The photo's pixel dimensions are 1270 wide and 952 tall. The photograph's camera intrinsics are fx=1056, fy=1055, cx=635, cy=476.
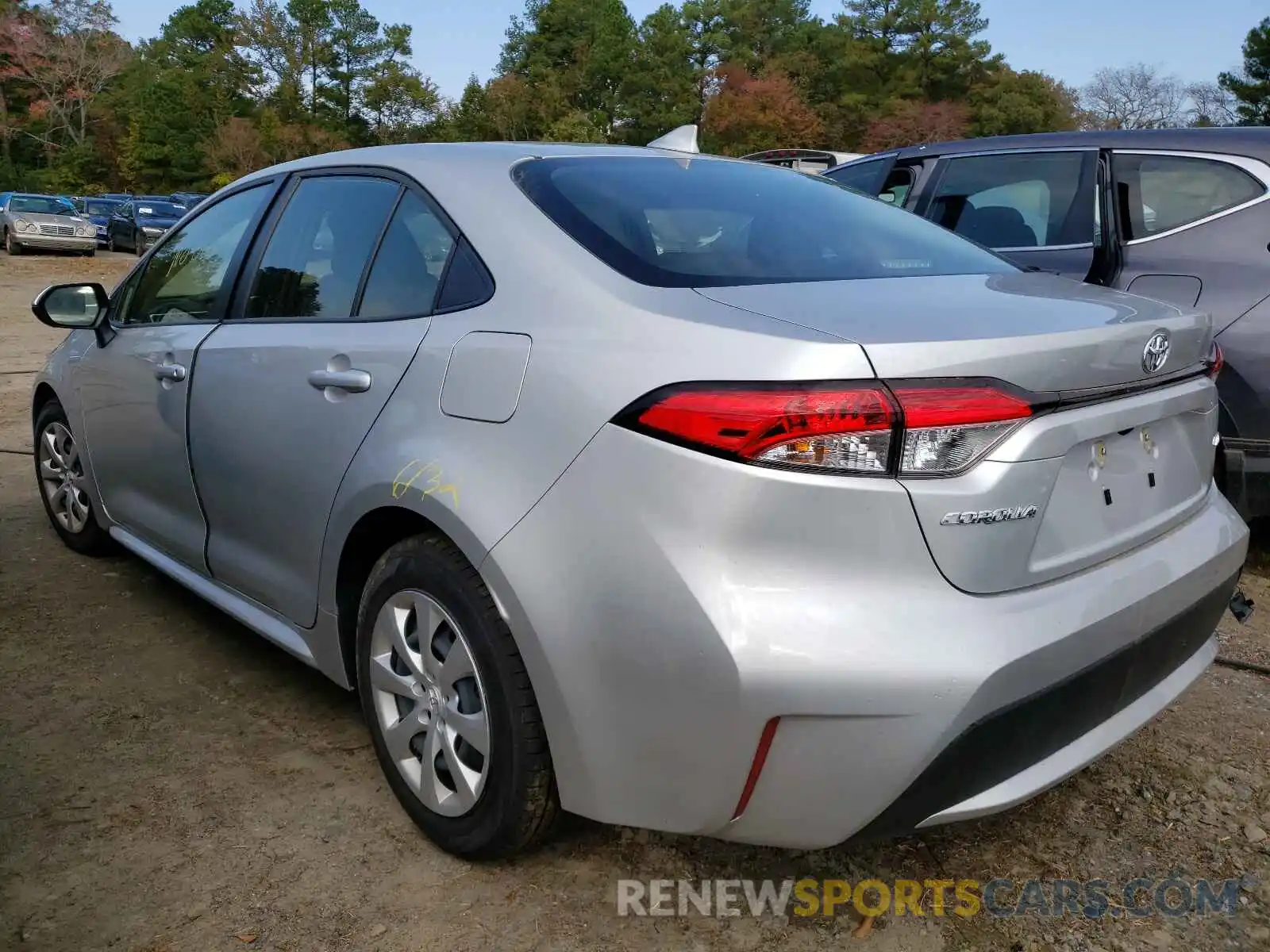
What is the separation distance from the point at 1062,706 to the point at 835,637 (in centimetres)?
47

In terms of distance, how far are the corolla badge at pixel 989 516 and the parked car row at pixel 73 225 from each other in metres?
25.2

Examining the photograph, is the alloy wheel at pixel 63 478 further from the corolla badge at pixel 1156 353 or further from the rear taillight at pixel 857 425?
the corolla badge at pixel 1156 353

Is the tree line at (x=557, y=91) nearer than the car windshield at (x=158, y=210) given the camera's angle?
No

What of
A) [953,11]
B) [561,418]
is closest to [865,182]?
[561,418]

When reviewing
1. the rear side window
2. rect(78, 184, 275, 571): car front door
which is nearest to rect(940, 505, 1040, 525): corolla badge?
rect(78, 184, 275, 571): car front door

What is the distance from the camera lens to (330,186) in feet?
9.25

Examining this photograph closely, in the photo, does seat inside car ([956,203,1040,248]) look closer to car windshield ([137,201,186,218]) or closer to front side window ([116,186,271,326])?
front side window ([116,186,271,326])

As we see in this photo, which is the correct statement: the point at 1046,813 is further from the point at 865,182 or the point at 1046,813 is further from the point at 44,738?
the point at 865,182

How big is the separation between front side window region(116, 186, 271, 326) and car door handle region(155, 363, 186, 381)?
15cm

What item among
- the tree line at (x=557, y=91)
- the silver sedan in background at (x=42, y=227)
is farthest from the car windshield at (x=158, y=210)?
the tree line at (x=557, y=91)

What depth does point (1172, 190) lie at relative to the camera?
4098mm

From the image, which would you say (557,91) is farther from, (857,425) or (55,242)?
(857,425)

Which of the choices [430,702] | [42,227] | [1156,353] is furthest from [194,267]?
[42,227]

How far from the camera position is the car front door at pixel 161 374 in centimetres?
310
